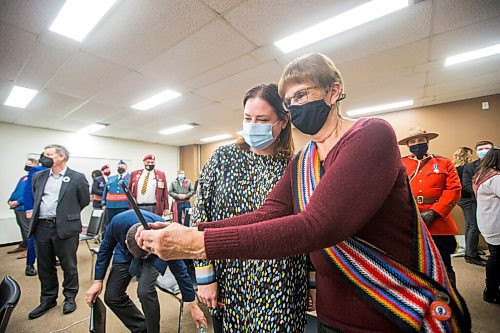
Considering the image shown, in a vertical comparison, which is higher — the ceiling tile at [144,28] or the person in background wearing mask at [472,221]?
the ceiling tile at [144,28]

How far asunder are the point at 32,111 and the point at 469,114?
8.61m

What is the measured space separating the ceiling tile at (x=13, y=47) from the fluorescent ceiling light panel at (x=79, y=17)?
0.36m

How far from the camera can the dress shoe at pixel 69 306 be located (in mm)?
2420

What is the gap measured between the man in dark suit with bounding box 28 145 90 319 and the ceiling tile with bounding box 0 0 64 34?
3.86 feet

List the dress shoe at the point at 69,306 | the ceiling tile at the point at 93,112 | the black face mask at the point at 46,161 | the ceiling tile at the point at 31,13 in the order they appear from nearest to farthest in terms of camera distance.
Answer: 1. the ceiling tile at the point at 31,13
2. the dress shoe at the point at 69,306
3. the black face mask at the point at 46,161
4. the ceiling tile at the point at 93,112

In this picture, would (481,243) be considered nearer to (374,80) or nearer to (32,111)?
(374,80)

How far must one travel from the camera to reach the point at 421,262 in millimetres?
577

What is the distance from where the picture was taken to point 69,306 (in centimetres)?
246

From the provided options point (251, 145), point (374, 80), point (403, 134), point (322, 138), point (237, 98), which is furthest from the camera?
point (403, 134)

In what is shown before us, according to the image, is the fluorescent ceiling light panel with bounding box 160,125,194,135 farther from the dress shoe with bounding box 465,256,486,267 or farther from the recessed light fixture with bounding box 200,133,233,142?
the dress shoe with bounding box 465,256,486,267

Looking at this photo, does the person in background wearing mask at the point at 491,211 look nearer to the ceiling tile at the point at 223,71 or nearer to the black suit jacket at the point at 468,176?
the black suit jacket at the point at 468,176

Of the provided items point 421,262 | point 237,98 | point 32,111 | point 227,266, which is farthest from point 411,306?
point 32,111

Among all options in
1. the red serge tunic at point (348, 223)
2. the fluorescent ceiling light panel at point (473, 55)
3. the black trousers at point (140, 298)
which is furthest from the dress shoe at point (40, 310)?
the fluorescent ceiling light panel at point (473, 55)

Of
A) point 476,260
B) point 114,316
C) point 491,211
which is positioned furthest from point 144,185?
point 476,260
